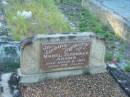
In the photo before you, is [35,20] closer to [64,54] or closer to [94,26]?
[94,26]

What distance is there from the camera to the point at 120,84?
914cm

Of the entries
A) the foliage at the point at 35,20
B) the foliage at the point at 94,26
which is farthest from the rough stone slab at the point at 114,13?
the foliage at the point at 35,20

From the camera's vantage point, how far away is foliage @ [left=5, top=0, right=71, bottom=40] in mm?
12641

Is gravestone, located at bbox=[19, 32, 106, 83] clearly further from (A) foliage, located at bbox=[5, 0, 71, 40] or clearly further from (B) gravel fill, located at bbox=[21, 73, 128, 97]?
(A) foliage, located at bbox=[5, 0, 71, 40]

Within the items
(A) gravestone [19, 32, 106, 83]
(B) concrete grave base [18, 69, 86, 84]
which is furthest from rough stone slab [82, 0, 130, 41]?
(B) concrete grave base [18, 69, 86, 84]

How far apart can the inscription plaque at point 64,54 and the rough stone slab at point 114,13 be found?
3.98 metres

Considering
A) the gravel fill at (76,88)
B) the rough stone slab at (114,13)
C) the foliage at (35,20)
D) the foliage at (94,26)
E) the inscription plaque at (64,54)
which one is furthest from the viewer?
the foliage at (94,26)

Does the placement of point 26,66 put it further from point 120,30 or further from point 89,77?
point 120,30

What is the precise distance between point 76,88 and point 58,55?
87 cm

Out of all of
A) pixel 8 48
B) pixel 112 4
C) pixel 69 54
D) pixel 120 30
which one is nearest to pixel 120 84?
pixel 69 54

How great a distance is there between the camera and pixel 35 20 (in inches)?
542

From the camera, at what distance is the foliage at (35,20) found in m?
12.6

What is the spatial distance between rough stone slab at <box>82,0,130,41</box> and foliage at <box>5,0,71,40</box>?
1657 mm

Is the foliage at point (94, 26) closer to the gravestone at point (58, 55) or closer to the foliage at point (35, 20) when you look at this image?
the foliage at point (35, 20)
